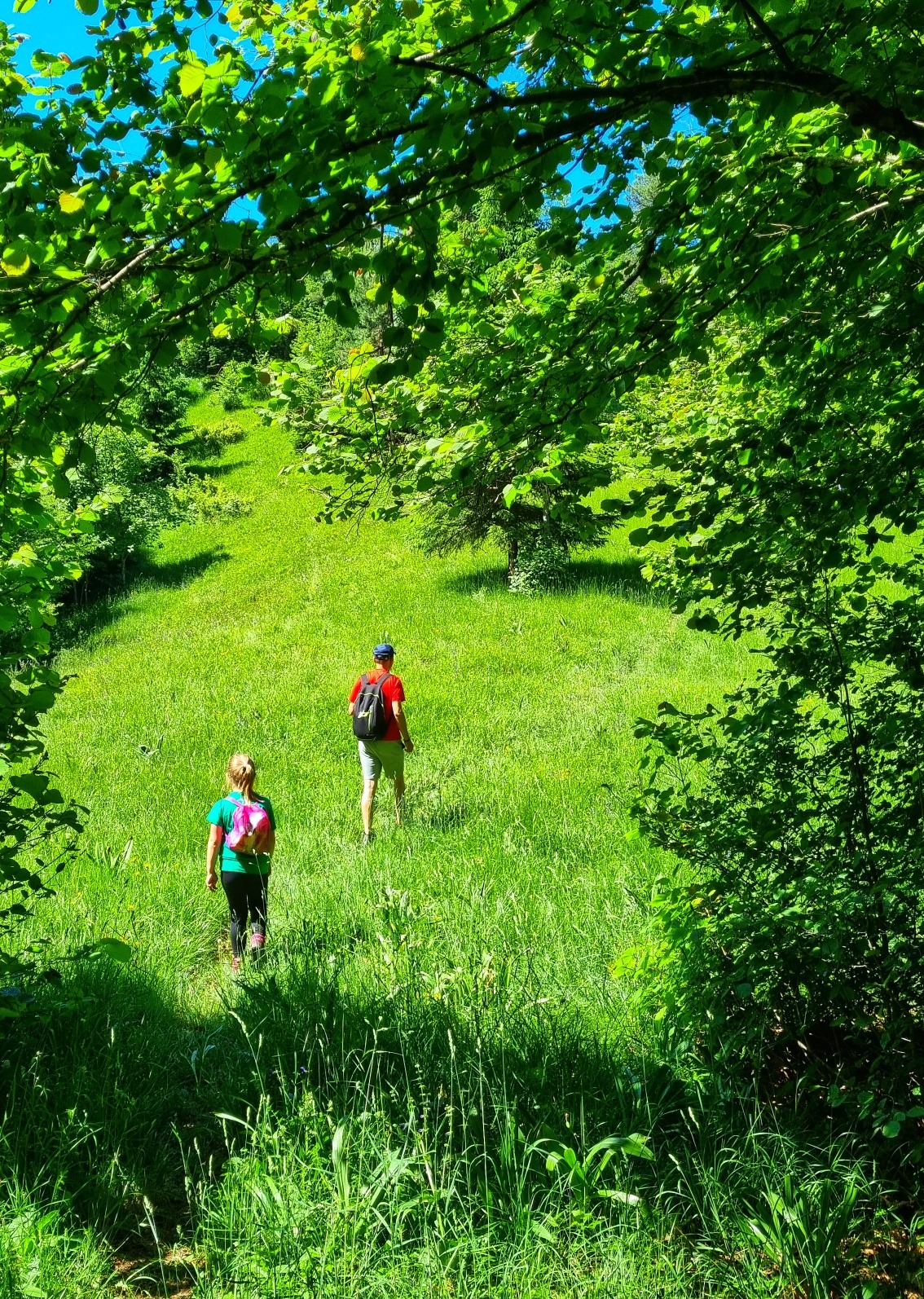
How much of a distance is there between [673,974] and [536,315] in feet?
9.14

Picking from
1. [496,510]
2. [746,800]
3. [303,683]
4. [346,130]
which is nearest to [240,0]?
[346,130]

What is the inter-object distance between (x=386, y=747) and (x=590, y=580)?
35.2ft

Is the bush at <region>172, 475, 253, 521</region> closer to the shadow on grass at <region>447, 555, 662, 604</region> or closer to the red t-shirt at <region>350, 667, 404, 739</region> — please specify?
the shadow on grass at <region>447, 555, 662, 604</region>

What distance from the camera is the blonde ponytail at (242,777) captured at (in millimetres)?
5758

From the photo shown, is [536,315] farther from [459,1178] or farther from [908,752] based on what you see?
[459,1178]

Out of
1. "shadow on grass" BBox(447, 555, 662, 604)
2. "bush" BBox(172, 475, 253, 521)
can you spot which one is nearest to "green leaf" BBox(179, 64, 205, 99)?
"shadow on grass" BBox(447, 555, 662, 604)

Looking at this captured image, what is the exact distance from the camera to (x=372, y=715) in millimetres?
8039

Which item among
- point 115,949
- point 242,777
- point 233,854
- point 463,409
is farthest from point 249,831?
point 463,409

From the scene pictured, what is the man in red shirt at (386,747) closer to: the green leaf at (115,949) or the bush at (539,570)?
the green leaf at (115,949)

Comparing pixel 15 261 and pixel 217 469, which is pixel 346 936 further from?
pixel 217 469

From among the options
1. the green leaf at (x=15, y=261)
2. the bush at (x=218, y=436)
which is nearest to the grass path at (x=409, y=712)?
the green leaf at (x=15, y=261)

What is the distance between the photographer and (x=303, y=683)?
1388 centimetres

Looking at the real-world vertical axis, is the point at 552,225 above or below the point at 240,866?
above

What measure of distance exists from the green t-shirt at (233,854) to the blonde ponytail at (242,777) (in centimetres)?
6
